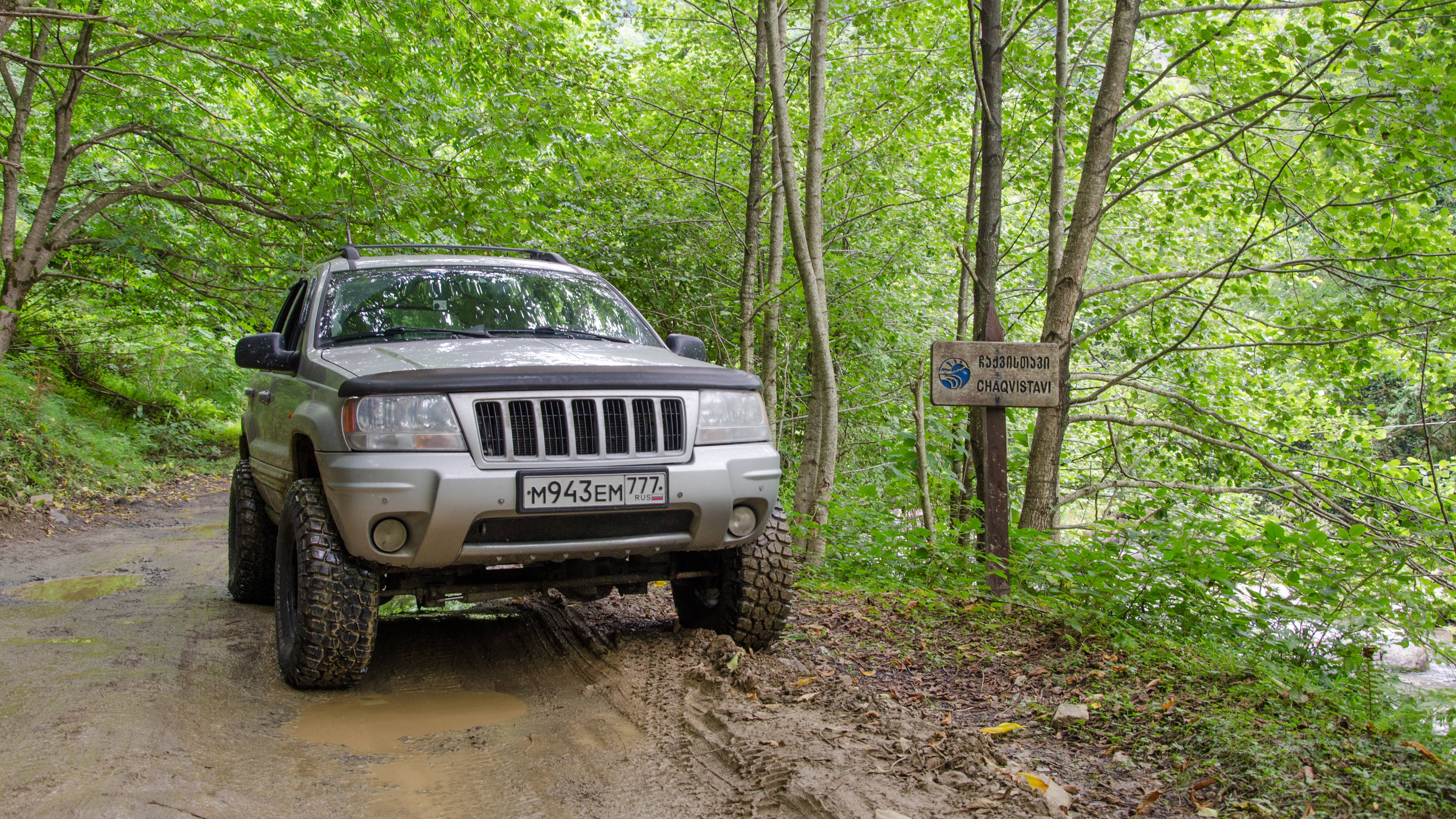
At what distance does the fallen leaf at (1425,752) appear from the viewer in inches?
109

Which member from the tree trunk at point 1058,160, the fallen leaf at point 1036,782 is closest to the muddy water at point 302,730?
the fallen leaf at point 1036,782

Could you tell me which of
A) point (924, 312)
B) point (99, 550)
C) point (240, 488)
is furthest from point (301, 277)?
point (924, 312)

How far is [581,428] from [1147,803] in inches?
91.4

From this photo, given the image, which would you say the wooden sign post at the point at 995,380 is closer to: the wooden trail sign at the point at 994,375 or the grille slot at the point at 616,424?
the wooden trail sign at the point at 994,375

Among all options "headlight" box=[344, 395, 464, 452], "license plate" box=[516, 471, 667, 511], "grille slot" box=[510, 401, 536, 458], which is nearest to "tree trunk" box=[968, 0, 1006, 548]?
A: "license plate" box=[516, 471, 667, 511]

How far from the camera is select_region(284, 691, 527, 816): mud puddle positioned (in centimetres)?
294

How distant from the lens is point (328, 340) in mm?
4523

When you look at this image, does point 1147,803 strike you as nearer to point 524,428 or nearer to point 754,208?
point 524,428

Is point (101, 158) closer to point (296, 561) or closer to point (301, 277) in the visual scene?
point (301, 277)

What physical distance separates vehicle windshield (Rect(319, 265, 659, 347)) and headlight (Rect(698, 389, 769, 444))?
0.99 m

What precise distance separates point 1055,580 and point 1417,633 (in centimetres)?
171

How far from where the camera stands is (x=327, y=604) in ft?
11.9

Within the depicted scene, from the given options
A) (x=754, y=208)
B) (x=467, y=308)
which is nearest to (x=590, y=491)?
(x=467, y=308)

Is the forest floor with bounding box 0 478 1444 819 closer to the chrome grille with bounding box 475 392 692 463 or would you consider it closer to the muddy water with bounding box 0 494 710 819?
the muddy water with bounding box 0 494 710 819
